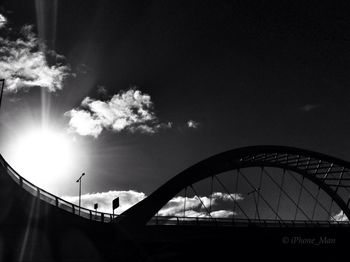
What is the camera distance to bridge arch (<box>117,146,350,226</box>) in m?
29.4

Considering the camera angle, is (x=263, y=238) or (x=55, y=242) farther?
(x=263, y=238)

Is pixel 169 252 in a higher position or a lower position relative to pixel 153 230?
lower

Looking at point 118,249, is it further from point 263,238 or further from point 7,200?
point 263,238

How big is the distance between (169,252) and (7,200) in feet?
43.2

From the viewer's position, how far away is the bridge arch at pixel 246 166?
96.4 feet

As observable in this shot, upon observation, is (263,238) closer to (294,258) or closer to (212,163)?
(294,258)

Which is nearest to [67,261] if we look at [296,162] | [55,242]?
[55,242]

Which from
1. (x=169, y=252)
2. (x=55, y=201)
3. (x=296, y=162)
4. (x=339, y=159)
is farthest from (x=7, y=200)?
(x=339, y=159)

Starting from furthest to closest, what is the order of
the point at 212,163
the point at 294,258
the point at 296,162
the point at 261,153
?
the point at 296,162 < the point at 261,153 < the point at 212,163 < the point at 294,258

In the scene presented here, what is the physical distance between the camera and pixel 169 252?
1029 inches

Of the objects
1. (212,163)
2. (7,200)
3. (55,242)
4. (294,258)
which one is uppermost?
(212,163)

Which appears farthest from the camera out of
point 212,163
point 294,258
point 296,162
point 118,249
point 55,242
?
point 296,162

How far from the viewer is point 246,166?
41031mm

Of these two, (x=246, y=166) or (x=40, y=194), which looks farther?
(x=246, y=166)
